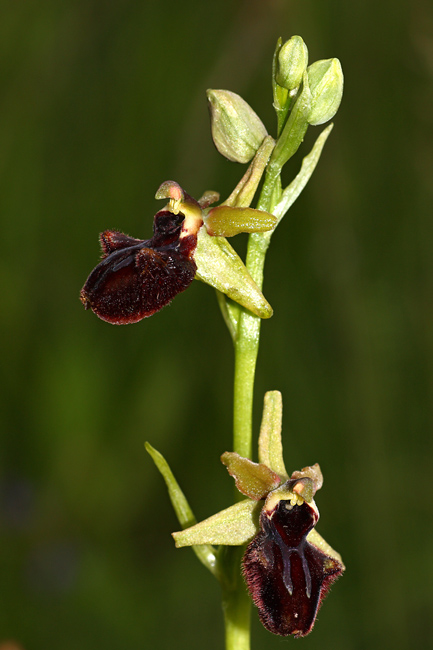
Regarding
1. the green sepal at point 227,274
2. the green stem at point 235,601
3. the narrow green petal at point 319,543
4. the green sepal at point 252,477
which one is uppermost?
the green sepal at point 227,274

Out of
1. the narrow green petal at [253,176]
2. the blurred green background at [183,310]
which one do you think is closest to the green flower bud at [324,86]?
the narrow green petal at [253,176]

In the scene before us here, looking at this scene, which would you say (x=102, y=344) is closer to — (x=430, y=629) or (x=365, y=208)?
(x=365, y=208)

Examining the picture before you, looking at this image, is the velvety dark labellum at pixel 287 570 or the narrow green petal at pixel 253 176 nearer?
the velvety dark labellum at pixel 287 570

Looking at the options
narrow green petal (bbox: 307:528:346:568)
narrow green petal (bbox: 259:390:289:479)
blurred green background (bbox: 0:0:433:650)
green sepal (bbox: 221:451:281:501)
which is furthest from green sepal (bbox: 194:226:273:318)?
blurred green background (bbox: 0:0:433:650)

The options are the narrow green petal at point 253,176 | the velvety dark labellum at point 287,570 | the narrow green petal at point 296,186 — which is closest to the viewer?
the velvety dark labellum at point 287,570

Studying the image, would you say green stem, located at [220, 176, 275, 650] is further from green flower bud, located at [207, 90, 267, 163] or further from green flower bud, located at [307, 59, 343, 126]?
green flower bud, located at [307, 59, 343, 126]

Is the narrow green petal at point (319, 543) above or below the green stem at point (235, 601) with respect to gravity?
above

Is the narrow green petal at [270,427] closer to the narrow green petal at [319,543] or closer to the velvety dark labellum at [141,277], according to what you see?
the narrow green petal at [319,543]
